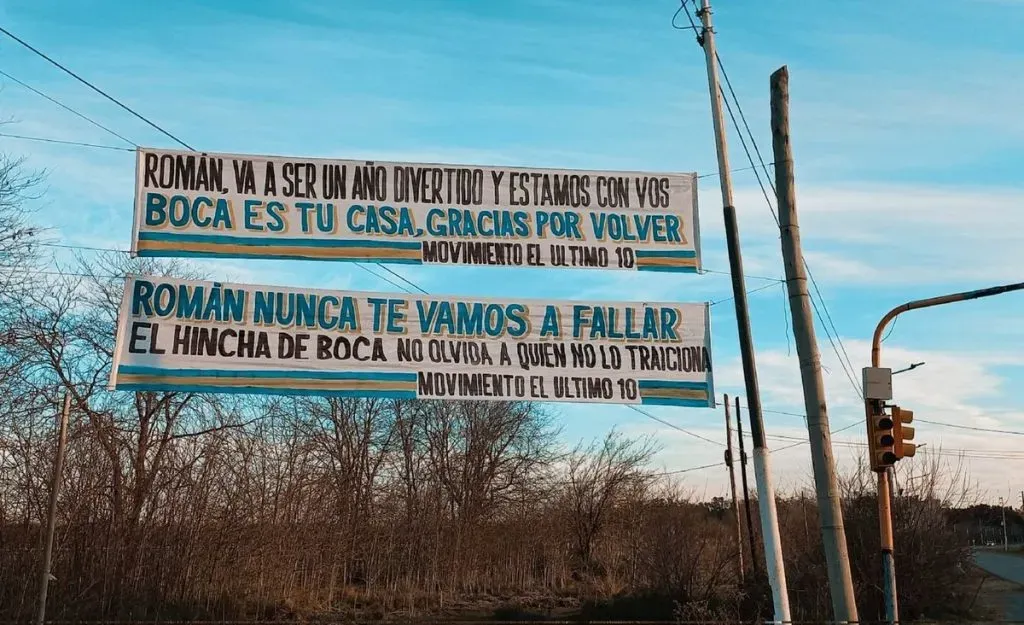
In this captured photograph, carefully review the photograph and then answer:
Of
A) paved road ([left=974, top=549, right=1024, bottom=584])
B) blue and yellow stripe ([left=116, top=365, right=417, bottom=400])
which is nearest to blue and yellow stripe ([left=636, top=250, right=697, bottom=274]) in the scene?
blue and yellow stripe ([left=116, top=365, right=417, bottom=400])

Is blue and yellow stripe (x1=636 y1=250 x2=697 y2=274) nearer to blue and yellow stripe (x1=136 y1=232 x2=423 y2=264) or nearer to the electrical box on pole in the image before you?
blue and yellow stripe (x1=136 y1=232 x2=423 y2=264)

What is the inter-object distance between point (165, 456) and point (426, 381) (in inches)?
617

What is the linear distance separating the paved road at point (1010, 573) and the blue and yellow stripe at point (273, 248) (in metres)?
26.2

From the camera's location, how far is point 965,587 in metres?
27.9

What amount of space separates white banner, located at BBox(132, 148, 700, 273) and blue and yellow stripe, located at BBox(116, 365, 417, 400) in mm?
1226

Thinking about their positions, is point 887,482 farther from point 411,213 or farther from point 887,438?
point 411,213

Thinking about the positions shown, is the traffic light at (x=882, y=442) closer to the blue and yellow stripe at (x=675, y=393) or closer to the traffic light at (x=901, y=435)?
the traffic light at (x=901, y=435)

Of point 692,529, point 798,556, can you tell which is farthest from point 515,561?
point 798,556

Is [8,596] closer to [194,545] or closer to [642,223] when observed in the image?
[194,545]

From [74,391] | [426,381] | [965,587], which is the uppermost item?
[74,391]

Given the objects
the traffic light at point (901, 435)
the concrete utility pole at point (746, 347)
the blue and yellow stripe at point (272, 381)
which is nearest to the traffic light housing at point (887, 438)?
the traffic light at point (901, 435)

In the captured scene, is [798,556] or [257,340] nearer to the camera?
[257,340]

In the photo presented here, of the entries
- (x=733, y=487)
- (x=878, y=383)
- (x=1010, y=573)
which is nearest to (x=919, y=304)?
(x=878, y=383)

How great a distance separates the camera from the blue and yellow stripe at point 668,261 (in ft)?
32.2
